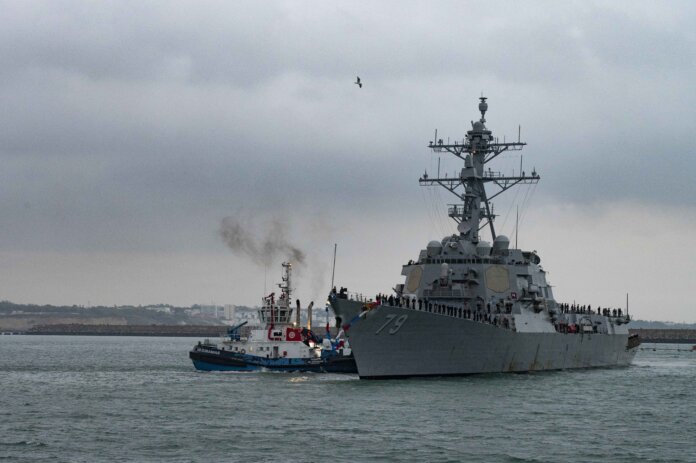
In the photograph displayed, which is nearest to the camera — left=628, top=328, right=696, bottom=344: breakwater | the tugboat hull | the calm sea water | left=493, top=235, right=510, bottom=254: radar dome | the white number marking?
the calm sea water

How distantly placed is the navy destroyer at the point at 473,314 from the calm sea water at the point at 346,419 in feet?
4.09

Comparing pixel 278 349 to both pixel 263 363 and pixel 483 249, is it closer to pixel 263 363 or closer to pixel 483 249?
pixel 263 363

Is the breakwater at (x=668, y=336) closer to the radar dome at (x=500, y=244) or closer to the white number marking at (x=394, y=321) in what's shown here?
the radar dome at (x=500, y=244)

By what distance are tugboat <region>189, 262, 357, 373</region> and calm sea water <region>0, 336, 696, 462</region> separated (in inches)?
127

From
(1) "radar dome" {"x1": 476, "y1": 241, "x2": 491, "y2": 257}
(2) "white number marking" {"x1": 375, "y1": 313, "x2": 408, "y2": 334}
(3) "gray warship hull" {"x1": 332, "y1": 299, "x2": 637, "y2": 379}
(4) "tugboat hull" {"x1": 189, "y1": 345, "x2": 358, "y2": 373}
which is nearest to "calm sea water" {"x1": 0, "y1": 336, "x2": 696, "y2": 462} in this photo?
(3) "gray warship hull" {"x1": 332, "y1": 299, "x2": 637, "y2": 379}

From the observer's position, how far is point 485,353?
47031 mm

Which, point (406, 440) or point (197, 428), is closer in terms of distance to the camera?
point (406, 440)

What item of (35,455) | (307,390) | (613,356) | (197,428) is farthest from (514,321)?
(35,455)

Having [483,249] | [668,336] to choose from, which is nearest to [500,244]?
[483,249]

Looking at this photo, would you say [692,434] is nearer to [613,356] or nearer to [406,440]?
[406,440]

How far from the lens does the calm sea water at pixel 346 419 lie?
27.3 m

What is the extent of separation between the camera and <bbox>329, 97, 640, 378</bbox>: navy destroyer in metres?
43.9

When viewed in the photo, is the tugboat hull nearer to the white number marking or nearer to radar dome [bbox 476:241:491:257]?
radar dome [bbox 476:241:491:257]

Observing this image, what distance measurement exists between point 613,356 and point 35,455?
151 ft
